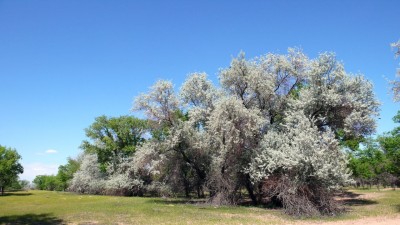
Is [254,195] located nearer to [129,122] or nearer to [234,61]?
[234,61]

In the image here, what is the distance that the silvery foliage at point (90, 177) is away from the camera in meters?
54.6

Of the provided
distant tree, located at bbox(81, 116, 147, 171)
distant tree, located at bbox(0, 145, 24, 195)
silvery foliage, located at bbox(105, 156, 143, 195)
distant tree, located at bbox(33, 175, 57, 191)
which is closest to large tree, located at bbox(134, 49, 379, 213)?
silvery foliage, located at bbox(105, 156, 143, 195)

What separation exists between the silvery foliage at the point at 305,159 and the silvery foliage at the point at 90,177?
116 ft

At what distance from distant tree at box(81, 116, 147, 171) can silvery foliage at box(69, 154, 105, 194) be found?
132 cm

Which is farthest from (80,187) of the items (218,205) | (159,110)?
(218,205)

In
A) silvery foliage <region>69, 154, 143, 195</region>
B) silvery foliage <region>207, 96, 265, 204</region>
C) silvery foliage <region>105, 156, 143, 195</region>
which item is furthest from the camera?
silvery foliage <region>69, 154, 143, 195</region>

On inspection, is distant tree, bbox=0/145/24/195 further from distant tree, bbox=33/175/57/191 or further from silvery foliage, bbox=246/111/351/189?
silvery foliage, bbox=246/111/351/189

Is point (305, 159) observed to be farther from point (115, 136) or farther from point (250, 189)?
point (115, 136)

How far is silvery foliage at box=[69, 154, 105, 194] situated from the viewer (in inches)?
2150

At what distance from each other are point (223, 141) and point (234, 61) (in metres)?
7.50

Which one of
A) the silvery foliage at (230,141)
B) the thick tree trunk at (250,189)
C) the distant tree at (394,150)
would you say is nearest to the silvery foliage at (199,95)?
the silvery foliage at (230,141)

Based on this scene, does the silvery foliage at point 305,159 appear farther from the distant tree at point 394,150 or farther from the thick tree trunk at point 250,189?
the distant tree at point 394,150

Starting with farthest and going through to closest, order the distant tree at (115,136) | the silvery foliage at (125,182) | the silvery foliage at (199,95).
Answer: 1. the distant tree at (115,136)
2. the silvery foliage at (125,182)
3. the silvery foliage at (199,95)

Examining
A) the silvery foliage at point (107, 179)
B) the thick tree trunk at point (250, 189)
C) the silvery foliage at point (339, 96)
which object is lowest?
the thick tree trunk at point (250, 189)
